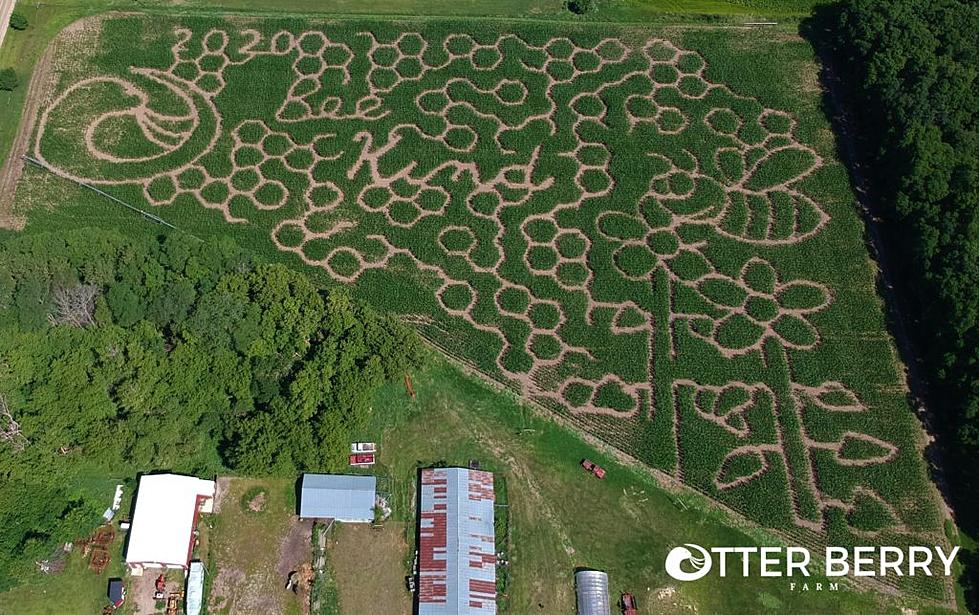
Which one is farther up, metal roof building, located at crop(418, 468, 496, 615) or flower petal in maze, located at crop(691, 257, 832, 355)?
flower petal in maze, located at crop(691, 257, 832, 355)

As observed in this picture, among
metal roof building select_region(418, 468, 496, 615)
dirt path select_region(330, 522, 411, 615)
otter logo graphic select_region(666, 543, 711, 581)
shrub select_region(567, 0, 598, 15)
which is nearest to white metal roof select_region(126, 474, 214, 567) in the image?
dirt path select_region(330, 522, 411, 615)

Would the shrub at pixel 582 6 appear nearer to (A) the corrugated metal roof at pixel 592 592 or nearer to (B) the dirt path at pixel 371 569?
(B) the dirt path at pixel 371 569

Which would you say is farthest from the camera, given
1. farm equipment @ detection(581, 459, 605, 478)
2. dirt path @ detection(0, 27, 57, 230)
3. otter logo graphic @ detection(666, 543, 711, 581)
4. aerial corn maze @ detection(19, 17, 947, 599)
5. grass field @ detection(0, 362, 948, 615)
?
dirt path @ detection(0, 27, 57, 230)

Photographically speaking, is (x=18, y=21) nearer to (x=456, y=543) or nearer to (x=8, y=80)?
(x=8, y=80)

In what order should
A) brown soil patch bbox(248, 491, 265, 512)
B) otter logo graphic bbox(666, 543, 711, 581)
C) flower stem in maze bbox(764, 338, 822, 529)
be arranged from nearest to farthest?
1. otter logo graphic bbox(666, 543, 711, 581)
2. brown soil patch bbox(248, 491, 265, 512)
3. flower stem in maze bbox(764, 338, 822, 529)

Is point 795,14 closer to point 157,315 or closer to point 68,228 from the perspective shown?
point 157,315

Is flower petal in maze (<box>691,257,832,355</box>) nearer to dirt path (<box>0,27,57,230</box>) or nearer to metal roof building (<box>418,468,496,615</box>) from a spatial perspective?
metal roof building (<box>418,468,496,615</box>)

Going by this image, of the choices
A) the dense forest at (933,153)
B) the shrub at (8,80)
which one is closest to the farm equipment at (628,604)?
the dense forest at (933,153)
